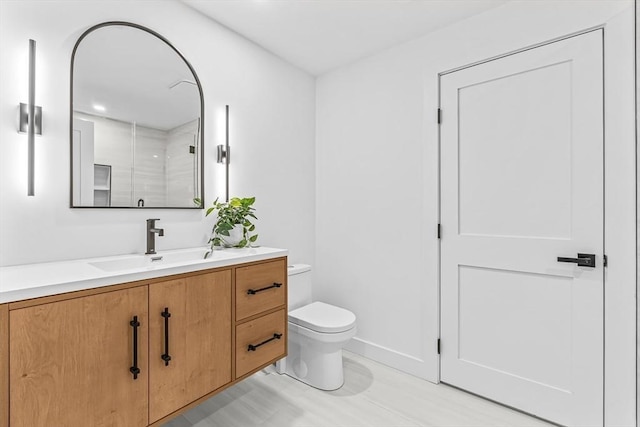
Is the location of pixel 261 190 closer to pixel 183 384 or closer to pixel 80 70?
pixel 80 70

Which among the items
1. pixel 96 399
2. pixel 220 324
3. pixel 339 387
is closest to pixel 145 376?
pixel 96 399

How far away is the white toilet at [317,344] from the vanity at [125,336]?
1.37 feet

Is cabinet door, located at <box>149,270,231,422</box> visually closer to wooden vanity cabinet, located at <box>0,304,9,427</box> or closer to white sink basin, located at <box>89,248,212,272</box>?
white sink basin, located at <box>89,248,212,272</box>

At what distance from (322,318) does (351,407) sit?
1.75 ft

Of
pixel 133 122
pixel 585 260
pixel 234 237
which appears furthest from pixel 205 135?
pixel 585 260

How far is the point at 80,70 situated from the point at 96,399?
1.46m

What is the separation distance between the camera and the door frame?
4.87 feet

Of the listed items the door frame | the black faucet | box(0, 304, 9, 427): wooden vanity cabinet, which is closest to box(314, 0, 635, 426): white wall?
the door frame

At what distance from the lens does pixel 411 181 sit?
88.7 inches

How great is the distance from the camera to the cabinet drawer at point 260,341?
4.98 ft

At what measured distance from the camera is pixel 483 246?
76.7 inches

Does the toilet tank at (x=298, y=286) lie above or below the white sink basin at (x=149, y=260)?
below

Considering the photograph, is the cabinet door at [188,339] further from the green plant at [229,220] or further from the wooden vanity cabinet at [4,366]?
the green plant at [229,220]

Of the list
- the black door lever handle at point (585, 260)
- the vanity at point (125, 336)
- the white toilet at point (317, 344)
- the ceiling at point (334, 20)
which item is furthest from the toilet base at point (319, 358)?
the ceiling at point (334, 20)
